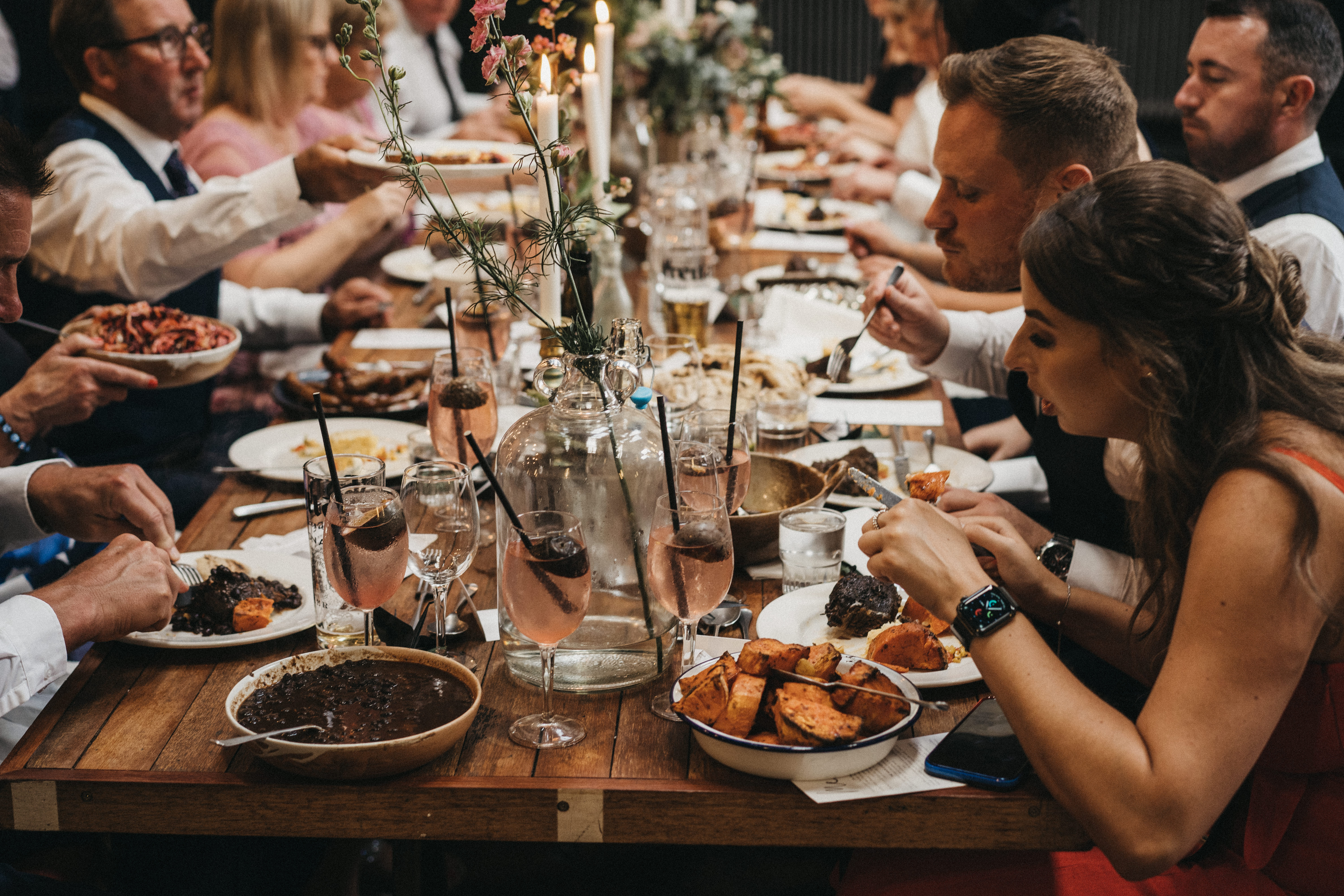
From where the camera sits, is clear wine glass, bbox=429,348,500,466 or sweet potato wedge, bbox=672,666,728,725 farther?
clear wine glass, bbox=429,348,500,466

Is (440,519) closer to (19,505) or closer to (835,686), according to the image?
(835,686)

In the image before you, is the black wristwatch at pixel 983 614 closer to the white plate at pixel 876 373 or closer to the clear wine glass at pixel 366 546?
the clear wine glass at pixel 366 546

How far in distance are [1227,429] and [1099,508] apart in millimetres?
865

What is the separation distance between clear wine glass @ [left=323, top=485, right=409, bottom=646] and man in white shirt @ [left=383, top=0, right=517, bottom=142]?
3978mm

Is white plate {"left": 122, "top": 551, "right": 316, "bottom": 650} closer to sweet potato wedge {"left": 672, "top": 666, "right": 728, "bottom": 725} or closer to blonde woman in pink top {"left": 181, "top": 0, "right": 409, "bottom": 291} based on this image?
sweet potato wedge {"left": 672, "top": 666, "right": 728, "bottom": 725}

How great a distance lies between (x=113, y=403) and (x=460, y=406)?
1359 millimetres

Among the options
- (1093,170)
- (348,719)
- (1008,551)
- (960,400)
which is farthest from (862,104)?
(348,719)

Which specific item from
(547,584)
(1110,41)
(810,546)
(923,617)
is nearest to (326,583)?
(547,584)

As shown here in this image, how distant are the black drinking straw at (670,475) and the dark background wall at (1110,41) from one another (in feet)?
17.9

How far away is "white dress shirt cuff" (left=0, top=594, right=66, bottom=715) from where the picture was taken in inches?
48.3

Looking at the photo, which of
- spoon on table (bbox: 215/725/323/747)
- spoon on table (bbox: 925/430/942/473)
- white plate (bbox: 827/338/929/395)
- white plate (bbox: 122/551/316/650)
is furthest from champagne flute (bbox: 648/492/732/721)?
white plate (bbox: 827/338/929/395)

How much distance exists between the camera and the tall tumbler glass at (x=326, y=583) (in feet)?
4.38

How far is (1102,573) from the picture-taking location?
58.2 inches

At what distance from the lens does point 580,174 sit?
10.8 ft
